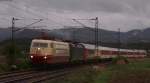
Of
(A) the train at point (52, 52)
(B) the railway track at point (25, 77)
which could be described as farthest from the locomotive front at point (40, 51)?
(B) the railway track at point (25, 77)

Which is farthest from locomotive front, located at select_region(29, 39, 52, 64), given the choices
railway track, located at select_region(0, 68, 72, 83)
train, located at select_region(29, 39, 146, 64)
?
railway track, located at select_region(0, 68, 72, 83)

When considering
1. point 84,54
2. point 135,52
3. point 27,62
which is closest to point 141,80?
point 27,62

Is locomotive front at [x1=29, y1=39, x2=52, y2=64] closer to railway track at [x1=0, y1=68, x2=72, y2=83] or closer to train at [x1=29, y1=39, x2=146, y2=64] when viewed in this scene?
train at [x1=29, y1=39, x2=146, y2=64]

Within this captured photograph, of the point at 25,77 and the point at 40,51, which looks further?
the point at 40,51

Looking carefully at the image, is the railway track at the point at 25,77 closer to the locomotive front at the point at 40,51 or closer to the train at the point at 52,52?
the locomotive front at the point at 40,51

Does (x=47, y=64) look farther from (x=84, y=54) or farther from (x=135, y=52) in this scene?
(x=135, y=52)

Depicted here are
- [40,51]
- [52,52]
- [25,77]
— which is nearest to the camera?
[25,77]

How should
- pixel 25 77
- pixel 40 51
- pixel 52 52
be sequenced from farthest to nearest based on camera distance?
pixel 40 51 → pixel 52 52 → pixel 25 77

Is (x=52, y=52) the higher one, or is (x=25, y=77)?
(x=52, y=52)

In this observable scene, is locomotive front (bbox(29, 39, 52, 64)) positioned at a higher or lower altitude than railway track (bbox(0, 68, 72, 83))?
higher

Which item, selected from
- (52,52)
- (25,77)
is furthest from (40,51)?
(25,77)

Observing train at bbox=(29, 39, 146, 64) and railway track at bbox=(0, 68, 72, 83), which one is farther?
train at bbox=(29, 39, 146, 64)

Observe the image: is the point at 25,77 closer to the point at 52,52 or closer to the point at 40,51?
the point at 52,52

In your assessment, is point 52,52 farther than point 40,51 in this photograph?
No
